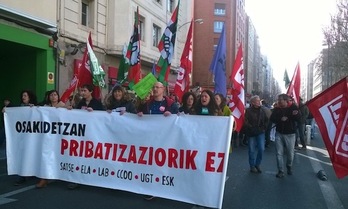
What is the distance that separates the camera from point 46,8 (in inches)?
527

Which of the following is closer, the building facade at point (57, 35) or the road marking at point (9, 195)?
the road marking at point (9, 195)

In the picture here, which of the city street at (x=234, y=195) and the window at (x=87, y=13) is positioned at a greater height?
the window at (x=87, y=13)

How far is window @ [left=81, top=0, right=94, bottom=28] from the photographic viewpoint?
1643 centimetres

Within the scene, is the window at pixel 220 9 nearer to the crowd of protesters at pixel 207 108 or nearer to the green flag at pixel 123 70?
the green flag at pixel 123 70

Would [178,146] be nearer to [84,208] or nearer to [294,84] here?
[84,208]

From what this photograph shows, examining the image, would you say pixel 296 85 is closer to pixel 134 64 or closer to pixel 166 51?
pixel 166 51

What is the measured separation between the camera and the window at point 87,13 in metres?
16.4

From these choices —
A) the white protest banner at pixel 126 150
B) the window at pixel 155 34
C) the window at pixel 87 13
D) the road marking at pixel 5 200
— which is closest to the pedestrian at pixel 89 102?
the white protest banner at pixel 126 150

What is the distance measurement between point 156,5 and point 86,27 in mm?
7296

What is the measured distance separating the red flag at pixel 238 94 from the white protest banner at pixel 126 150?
2.90m

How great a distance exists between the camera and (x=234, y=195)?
248 inches

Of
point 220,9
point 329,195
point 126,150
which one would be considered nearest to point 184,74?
point 126,150

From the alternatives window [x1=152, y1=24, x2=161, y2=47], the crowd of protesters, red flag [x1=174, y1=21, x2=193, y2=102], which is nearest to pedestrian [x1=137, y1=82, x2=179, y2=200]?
the crowd of protesters

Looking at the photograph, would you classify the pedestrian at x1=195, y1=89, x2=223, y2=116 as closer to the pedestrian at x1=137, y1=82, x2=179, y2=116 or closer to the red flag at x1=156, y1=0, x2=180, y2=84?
the pedestrian at x1=137, y1=82, x2=179, y2=116
